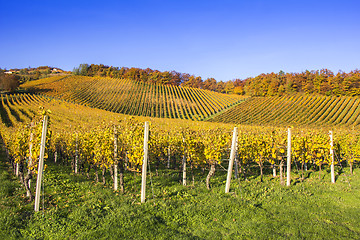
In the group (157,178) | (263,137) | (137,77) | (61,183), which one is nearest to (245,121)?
(263,137)

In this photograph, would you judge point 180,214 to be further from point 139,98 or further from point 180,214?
point 139,98

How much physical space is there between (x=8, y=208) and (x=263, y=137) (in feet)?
43.8

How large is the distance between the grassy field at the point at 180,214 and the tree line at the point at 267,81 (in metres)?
77.2

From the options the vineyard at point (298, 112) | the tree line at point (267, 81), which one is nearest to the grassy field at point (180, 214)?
the vineyard at point (298, 112)

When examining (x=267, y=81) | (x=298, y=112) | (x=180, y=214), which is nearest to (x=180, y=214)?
(x=180, y=214)

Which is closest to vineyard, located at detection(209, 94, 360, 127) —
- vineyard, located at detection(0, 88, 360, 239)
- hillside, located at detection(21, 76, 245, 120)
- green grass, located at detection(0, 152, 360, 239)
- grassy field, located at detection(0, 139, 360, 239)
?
hillside, located at detection(21, 76, 245, 120)

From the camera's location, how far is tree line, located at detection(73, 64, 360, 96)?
72.7m

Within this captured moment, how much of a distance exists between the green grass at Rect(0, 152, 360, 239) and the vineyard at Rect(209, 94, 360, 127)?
44016 millimetres

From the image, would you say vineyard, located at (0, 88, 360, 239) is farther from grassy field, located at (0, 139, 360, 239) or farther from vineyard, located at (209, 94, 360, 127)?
vineyard, located at (209, 94, 360, 127)

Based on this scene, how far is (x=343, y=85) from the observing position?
7169 cm

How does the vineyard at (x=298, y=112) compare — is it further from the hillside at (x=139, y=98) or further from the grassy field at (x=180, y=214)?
the grassy field at (x=180, y=214)

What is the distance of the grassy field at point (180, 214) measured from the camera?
6.23 meters

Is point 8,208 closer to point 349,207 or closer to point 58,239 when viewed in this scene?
point 58,239

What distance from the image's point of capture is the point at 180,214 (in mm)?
7445
